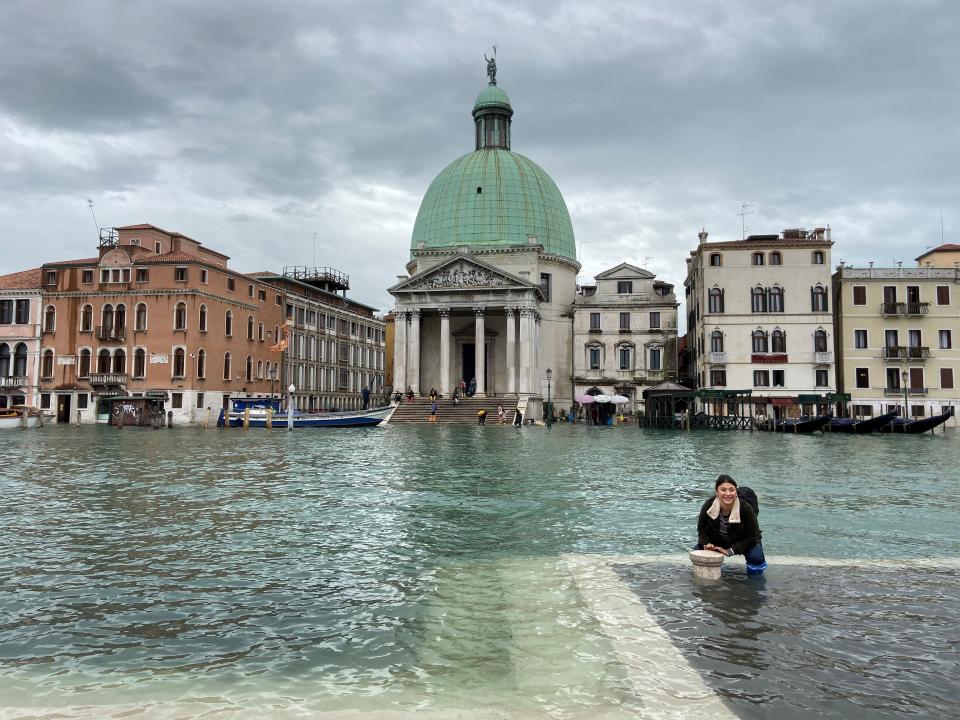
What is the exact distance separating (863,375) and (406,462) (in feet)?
136

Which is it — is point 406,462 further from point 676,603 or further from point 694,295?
point 694,295

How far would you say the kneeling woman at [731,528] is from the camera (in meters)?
7.70

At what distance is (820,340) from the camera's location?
50.4 m

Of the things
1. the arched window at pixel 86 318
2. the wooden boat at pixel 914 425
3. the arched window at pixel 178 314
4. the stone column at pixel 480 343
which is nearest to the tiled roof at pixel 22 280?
the arched window at pixel 86 318

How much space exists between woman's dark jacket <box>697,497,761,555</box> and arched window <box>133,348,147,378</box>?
1810 inches

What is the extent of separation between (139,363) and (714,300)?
3852 centimetres

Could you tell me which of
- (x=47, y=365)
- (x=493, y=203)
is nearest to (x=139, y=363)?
(x=47, y=365)

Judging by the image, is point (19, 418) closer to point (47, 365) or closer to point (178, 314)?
point (47, 365)

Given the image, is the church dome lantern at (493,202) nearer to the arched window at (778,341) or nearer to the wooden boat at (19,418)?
the arched window at (778,341)

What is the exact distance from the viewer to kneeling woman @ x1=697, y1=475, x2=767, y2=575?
7703 millimetres

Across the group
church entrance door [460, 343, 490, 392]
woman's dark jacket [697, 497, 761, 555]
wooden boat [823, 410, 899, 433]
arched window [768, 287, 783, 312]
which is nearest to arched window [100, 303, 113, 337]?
church entrance door [460, 343, 490, 392]

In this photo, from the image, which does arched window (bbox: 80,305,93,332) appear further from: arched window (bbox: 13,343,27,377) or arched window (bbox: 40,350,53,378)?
arched window (bbox: 13,343,27,377)

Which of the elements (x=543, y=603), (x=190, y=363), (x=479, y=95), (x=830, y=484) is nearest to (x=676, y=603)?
(x=543, y=603)

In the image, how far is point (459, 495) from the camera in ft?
44.8
